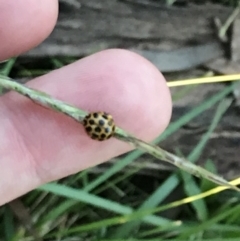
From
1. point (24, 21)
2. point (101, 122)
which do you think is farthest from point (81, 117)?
point (24, 21)

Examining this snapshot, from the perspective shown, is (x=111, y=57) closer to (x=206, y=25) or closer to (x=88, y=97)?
(x=88, y=97)

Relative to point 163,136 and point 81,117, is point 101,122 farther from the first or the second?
point 163,136

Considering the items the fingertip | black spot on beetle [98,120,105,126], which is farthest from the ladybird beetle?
the fingertip

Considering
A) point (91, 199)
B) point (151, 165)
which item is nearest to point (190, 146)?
point (151, 165)

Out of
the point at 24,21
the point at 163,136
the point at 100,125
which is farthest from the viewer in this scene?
the point at 163,136

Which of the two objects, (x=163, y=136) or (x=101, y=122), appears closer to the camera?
(x=101, y=122)

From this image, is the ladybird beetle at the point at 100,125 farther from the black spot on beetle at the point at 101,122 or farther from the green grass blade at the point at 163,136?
the green grass blade at the point at 163,136

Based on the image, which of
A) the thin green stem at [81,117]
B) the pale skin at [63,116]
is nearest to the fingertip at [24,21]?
the pale skin at [63,116]

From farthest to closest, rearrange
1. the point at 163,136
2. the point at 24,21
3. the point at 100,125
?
the point at 163,136 < the point at 24,21 < the point at 100,125
